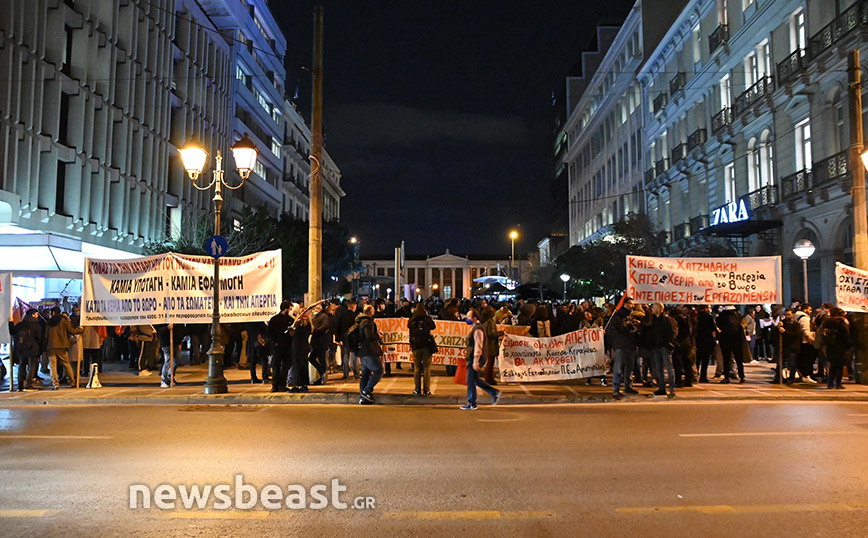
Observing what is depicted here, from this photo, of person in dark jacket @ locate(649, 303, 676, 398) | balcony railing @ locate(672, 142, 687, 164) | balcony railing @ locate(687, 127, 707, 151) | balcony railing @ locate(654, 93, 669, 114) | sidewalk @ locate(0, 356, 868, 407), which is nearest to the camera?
person in dark jacket @ locate(649, 303, 676, 398)

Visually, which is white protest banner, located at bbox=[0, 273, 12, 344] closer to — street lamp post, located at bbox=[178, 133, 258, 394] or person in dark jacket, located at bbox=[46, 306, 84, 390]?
person in dark jacket, located at bbox=[46, 306, 84, 390]

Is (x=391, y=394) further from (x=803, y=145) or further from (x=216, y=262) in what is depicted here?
(x=803, y=145)

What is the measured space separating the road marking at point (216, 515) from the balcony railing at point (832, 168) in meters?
22.0

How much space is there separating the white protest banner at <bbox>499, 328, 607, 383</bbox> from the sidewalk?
269 mm

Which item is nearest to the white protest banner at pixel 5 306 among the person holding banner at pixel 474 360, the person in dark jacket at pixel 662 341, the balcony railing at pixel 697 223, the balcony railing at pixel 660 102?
the person holding banner at pixel 474 360

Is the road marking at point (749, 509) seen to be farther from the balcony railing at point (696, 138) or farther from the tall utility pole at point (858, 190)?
the balcony railing at point (696, 138)

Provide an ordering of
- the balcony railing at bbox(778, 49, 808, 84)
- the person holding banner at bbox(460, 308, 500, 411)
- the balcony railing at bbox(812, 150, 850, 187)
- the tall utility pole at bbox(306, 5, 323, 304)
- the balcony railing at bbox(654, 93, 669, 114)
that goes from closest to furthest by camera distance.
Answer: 1. the person holding banner at bbox(460, 308, 500, 411)
2. the tall utility pole at bbox(306, 5, 323, 304)
3. the balcony railing at bbox(812, 150, 850, 187)
4. the balcony railing at bbox(778, 49, 808, 84)
5. the balcony railing at bbox(654, 93, 669, 114)

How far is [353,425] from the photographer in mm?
9688

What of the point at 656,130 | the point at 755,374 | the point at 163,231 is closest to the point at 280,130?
the point at 163,231

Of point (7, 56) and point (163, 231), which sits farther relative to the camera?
point (163, 231)

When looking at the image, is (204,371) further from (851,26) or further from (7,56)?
(851,26)

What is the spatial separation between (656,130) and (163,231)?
1190 inches

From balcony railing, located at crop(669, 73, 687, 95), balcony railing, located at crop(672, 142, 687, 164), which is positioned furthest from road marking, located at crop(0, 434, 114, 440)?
balcony railing, located at crop(669, 73, 687, 95)

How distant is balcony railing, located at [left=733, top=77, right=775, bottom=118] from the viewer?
1058 inches
